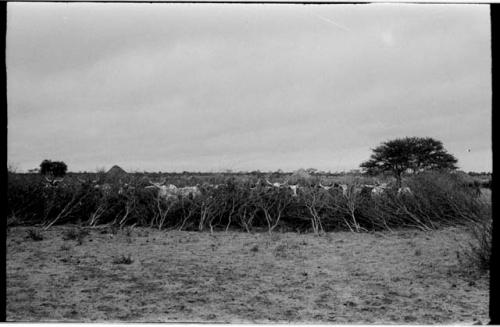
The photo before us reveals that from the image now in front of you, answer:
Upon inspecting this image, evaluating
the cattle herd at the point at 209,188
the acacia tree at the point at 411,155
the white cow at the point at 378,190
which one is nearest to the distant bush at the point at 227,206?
the cattle herd at the point at 209,188

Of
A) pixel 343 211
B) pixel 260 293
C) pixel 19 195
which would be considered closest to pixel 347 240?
pixel 343 211

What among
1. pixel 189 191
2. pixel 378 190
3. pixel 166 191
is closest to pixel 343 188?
pixel 378 190

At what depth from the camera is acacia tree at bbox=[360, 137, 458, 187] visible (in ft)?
78.9

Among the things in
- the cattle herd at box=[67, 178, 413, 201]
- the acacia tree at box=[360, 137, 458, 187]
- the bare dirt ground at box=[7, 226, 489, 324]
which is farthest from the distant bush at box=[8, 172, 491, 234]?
the acacia tree at box=[360, 137, 458, 187]

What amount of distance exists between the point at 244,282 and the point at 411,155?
20.1 meters

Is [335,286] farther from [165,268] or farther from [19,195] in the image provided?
[19,195]

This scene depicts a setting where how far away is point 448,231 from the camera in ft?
37.1

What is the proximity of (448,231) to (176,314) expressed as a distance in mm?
8555

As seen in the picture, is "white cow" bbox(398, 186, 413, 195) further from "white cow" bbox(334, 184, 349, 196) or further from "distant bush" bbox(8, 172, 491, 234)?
"white cow" bbox(334, 184, 349, 196)

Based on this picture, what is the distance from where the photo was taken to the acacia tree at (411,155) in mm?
24045

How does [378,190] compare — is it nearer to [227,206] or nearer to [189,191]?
[227,206]

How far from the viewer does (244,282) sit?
6660 millimetres

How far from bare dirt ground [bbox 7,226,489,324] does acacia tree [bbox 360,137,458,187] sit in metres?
14.7

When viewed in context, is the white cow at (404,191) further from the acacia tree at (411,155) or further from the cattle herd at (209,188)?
the acacia tree at (411,155)
